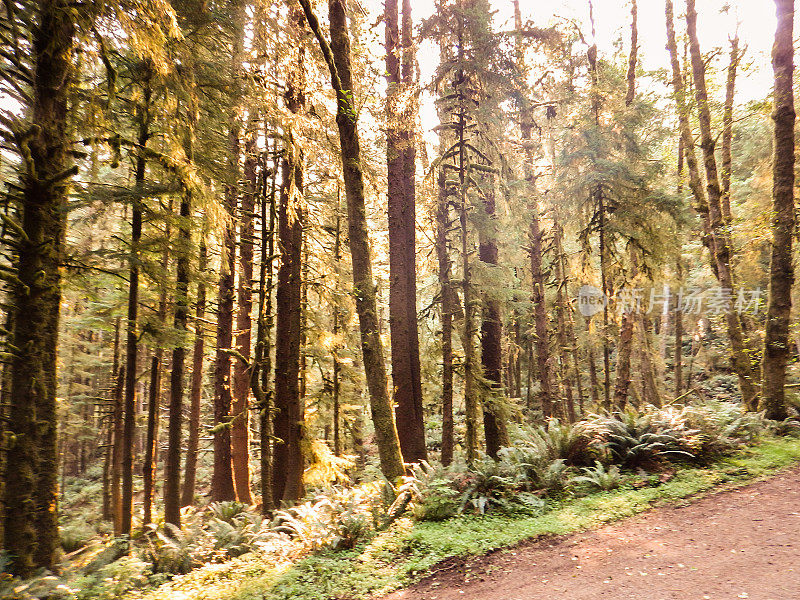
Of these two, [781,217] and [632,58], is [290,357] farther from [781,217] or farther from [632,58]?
[632,58]

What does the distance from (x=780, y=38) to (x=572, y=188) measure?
514 cm

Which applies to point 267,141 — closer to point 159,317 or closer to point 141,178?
point 141,178

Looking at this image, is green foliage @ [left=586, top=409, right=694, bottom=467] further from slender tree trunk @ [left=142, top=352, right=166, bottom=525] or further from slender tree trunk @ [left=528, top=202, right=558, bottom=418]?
slender tree trunk @ [left=142, top=352, right=166, bottom=525]

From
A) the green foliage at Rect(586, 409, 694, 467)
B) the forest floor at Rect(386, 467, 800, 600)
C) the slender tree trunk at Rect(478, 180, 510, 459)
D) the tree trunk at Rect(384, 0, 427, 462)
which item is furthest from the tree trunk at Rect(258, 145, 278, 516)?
the green foliage at Rect(586, 409, 694, 467)

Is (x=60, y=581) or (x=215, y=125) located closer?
(x=60, y=581)

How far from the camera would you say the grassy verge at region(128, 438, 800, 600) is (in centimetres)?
476

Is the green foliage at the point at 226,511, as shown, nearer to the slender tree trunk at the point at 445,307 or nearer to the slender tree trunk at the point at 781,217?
the slender tree trunk at the point at 445,307

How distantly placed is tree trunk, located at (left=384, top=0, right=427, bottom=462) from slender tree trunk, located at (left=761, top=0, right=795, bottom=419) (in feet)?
26.1

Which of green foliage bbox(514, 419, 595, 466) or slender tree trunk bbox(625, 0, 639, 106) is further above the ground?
slender tree trunk bbox(625, 0, 639, 106)

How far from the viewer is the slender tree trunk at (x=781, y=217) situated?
901cm

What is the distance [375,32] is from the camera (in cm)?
955

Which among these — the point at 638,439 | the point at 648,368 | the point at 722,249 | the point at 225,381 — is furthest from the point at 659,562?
the point at 648,368

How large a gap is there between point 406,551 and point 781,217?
1048cm

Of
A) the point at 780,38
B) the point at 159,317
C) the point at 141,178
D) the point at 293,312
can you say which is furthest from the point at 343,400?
→ the point at 780,38
